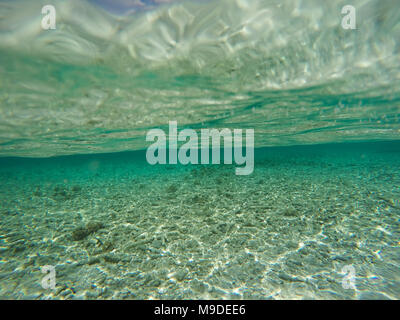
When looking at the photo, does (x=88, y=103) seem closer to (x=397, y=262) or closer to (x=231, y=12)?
(x=231, y=12)

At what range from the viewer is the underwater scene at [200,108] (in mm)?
4852

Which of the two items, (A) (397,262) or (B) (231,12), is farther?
(A) (397,262)

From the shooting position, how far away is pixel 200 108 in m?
11.3

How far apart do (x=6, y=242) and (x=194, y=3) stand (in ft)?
35.3

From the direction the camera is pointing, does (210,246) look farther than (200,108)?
No

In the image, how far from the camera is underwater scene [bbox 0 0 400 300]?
191 inches

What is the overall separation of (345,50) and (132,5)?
7139mm

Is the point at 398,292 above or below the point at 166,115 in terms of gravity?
below

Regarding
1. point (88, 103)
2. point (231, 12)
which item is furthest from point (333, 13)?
point (88, 103)

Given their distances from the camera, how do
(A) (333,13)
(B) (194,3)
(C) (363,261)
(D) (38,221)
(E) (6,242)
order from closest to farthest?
(B) (194,3), (A) (333,13), (C) (363,261), (E) (6,242), (D) (38,221)

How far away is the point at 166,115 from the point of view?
1234cm

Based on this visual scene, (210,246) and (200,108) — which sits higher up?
(200,108)
